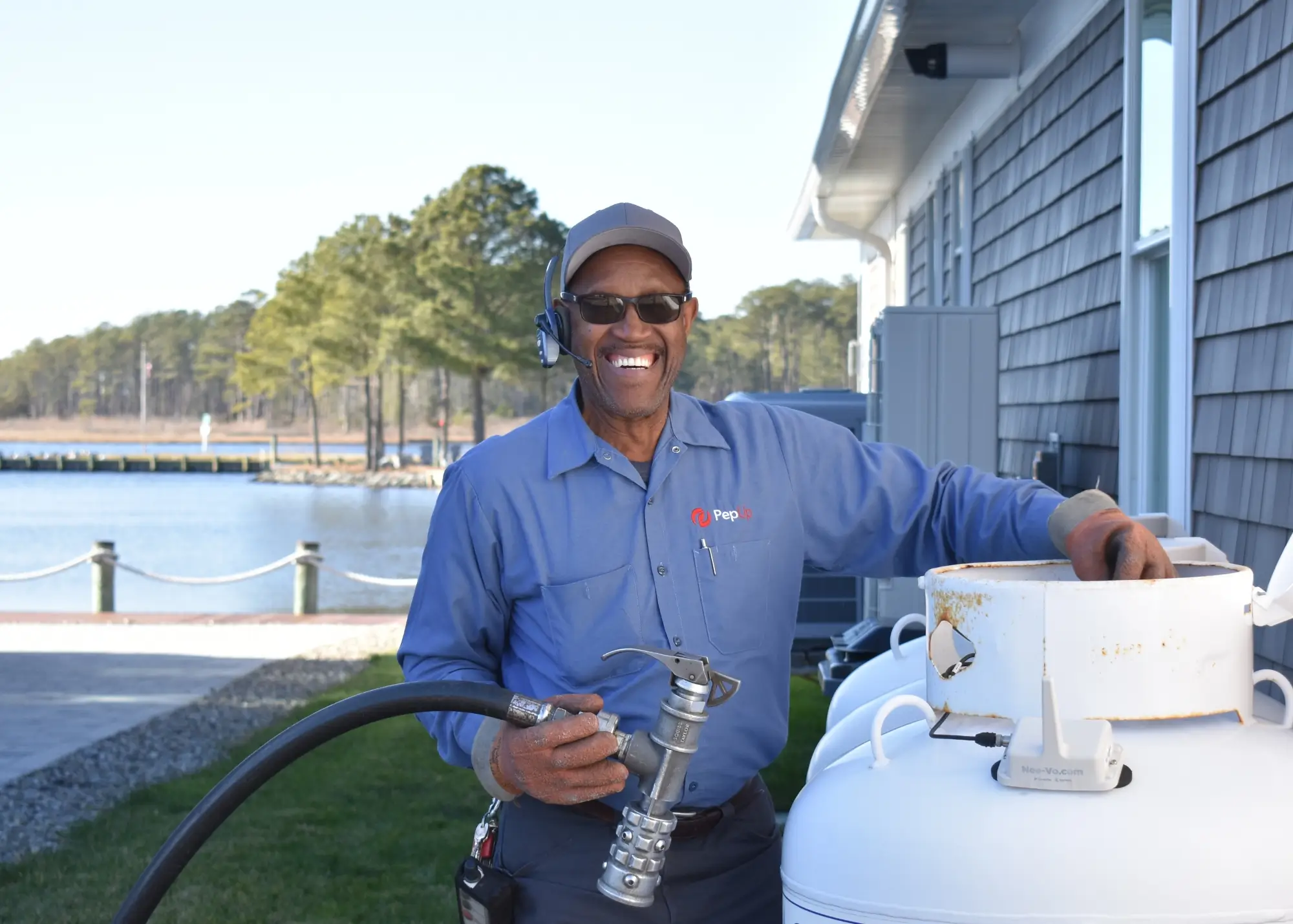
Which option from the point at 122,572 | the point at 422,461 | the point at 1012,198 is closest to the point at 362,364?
the point at 422,461

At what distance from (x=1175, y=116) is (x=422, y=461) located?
59.8m

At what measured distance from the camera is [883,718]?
187 cm

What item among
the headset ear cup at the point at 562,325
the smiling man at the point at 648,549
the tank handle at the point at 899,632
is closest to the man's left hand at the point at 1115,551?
the smiling man at the point at 648,549

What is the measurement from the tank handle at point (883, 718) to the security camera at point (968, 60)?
582 cm

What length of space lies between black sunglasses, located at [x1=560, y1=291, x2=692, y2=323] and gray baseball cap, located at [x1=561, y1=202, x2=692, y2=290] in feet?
0.23

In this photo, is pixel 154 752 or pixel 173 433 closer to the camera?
pixel 154 752

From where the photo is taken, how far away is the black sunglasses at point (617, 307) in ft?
8.20

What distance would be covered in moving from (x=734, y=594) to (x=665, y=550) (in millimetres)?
147

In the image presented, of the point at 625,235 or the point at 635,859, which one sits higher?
the point at 625,235

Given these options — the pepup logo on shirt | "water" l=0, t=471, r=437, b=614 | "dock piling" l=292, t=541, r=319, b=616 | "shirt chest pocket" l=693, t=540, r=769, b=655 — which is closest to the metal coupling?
"shirt chest pocket" l=693, t=540, r=769, b=655

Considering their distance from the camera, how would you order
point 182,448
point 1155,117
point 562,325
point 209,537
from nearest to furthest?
point 562,325 < point 1155,117 < point 209,537 < point 182,448

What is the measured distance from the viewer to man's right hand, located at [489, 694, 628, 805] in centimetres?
190

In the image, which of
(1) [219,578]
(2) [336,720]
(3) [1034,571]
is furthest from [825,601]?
(1) [219,578]

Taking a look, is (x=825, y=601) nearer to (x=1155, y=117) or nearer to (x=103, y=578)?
(x=1155, y=117)
